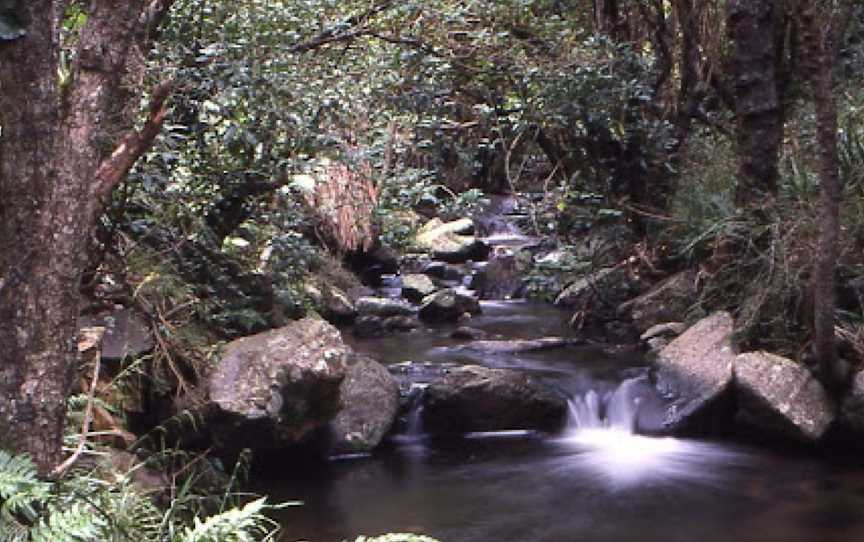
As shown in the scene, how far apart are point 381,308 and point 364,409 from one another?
359cm

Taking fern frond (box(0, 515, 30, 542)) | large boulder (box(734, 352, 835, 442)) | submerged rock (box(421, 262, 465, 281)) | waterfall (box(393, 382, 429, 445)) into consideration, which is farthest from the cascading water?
submerged rock (box(421, 262, 465, 281))

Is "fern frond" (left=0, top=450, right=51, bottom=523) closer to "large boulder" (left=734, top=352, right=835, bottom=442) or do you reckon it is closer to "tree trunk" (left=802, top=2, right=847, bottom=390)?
"tree trunk" (left=802, top=2, right=847, bottom=390)

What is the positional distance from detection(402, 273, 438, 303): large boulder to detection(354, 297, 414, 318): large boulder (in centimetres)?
75

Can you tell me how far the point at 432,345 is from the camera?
929 centimetres

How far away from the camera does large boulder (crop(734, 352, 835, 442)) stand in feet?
21.4

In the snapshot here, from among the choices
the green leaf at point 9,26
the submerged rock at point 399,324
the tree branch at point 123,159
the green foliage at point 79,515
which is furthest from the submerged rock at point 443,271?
the green leaf at point 9,26

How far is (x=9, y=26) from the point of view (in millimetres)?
2639

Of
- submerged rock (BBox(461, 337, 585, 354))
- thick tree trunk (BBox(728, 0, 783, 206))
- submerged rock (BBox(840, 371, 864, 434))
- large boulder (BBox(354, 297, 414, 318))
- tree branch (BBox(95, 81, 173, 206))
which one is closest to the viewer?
tree branch (BBox(95, 81, 173, 206))

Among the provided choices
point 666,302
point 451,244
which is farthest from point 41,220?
point 451,244

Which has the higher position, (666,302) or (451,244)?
(451,244)

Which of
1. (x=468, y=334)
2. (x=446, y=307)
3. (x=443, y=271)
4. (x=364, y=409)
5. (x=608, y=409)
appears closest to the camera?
(x=364, y=409)

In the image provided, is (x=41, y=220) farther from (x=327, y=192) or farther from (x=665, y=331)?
(x=327, y=192)

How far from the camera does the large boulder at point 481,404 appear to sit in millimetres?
7160

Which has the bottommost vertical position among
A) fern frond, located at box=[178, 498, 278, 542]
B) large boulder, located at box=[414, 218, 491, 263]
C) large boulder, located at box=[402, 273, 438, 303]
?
fern frond, located at box=[178, 498, 278, 542]
